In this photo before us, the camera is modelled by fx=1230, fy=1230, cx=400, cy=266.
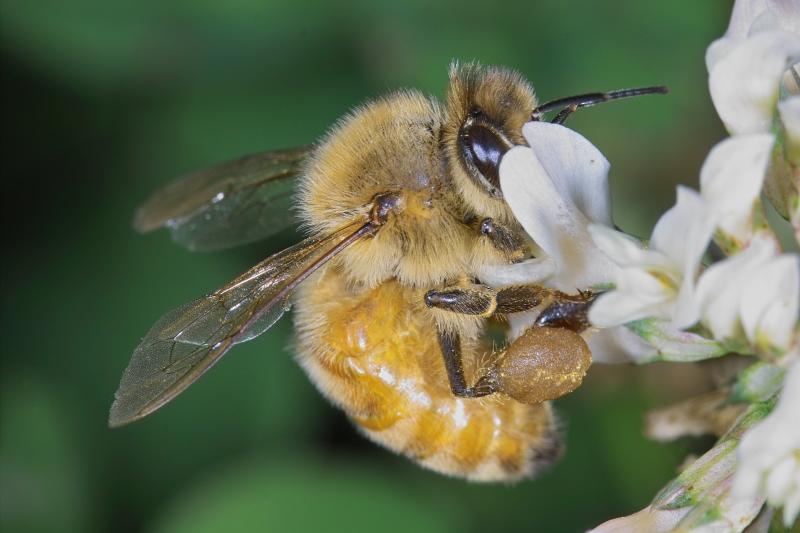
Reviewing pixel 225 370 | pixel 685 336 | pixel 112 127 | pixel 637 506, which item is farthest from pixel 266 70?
pixel 685 336

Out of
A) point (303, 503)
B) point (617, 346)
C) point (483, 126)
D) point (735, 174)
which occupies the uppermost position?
point (483, 126)

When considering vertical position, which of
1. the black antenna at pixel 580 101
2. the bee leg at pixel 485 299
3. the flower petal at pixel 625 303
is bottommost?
the flower petal at pixel 625 303

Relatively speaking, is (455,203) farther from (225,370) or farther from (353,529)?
(225,370)

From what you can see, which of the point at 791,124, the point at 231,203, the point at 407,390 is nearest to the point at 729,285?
the point at 791,124

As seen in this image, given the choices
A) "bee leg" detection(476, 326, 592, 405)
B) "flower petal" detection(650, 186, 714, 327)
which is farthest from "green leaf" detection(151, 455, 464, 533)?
"flower petal" detection(650, 186, 714, 327)

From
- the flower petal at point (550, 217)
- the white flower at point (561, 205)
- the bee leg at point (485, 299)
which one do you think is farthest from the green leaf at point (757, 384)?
the bee leg at point (485, 299)

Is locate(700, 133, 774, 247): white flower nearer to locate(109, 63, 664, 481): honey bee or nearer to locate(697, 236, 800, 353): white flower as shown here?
locate(697, 236, 800, 353): white flower

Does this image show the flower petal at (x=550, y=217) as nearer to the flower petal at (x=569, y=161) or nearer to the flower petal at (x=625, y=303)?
the flower petal at (x=569, y=161)

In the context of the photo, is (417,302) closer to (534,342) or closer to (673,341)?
(534,342)
